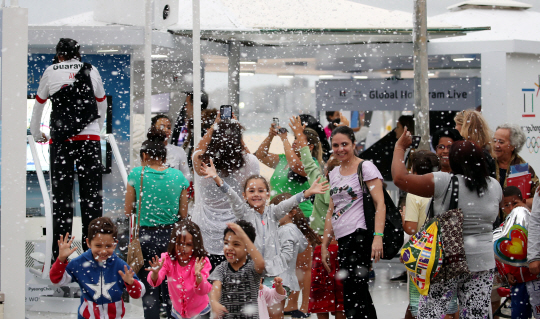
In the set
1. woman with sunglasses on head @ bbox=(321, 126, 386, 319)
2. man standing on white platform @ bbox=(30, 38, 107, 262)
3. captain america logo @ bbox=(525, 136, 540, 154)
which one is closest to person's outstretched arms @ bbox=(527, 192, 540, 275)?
woman with sunglasses on head @ bbox=(321, 126, 386, 319)

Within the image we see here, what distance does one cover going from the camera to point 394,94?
11289 millimetres

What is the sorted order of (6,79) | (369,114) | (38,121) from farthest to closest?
1. (369,114)
2. (38,121)
3. (6,79)

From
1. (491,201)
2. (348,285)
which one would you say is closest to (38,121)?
(348,285)

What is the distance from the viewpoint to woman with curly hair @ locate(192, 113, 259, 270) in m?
5.05

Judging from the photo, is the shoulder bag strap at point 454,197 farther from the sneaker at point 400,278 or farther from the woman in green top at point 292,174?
the sneaker at point 400,278

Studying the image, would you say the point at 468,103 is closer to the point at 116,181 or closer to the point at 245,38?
the point at 245,38

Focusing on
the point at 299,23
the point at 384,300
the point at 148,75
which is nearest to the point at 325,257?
the point at 384,300

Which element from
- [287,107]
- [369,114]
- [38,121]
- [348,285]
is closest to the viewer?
[348,285]

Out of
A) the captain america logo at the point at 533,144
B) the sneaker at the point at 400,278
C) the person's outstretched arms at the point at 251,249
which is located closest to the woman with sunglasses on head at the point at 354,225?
the person's outstretched arms at the point at 251,249

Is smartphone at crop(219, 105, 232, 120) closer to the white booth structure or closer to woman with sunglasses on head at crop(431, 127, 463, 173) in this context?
woman with sunglasses on head at crop(431, 127, 463, 173)

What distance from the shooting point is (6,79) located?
3953 mm

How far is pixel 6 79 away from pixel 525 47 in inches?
358

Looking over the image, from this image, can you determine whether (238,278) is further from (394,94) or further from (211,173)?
(394,94)

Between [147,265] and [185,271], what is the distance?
71 centimetres
